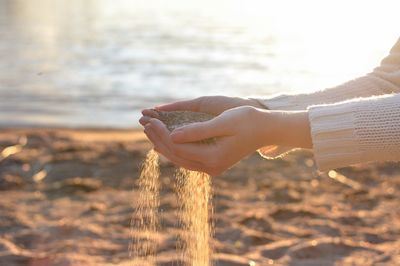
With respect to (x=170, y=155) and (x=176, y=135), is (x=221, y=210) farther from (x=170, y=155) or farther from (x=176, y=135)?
(x=176, y=135)

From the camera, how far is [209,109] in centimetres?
305

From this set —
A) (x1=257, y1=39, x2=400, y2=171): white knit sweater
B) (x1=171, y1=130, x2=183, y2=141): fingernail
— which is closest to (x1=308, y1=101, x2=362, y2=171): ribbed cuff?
(x1=257, y1=39, x2=400, y2=171): white knit sweater

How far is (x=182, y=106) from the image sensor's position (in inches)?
118

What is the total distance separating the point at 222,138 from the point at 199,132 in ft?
0.28

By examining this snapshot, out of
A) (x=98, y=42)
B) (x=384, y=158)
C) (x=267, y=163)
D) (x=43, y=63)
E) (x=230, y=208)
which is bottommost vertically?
(x=384, y=158)

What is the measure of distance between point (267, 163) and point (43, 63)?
8.94m

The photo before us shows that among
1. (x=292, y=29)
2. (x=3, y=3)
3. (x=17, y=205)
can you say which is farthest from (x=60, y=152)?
(x=3, y=3)

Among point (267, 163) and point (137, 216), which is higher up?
point (267, 163)

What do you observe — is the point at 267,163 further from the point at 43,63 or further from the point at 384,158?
the point at 43,63

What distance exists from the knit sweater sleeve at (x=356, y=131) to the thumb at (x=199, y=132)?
1.04 feet

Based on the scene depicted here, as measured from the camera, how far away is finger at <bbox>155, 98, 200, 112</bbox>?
297 centimetres

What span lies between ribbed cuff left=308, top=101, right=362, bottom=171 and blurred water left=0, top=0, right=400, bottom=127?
2489mm

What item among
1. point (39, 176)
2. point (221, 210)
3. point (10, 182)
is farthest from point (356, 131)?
point (39, 176)

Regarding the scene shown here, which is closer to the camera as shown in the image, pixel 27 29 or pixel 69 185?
pixel 69 185
